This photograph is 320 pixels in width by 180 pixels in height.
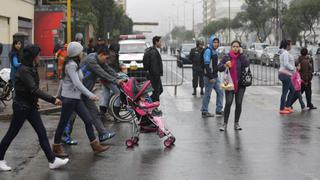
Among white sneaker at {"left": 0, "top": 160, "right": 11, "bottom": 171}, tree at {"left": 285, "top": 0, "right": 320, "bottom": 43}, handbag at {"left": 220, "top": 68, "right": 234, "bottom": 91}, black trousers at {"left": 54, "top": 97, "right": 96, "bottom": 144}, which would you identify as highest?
tree at {"left": 285, "top": 0, "right": 320, "bottom": 43}

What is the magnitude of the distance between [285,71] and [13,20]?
623 inches

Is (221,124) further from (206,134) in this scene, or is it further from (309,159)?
(309,159)

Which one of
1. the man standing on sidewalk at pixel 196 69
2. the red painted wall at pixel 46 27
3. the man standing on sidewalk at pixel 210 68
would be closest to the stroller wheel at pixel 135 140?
the man standing on sidewalk at pixel 210 68

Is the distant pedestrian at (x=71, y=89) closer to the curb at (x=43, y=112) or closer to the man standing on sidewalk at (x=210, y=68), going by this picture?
the curb at (x=43, y=112)

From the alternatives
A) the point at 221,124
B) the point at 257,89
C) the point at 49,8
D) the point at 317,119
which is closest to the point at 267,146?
the point at 221,124

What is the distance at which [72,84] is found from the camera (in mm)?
8578

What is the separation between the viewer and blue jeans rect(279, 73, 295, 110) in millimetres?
13695

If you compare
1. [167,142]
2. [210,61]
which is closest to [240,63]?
[210,61]

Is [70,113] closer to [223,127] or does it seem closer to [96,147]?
[96,147]

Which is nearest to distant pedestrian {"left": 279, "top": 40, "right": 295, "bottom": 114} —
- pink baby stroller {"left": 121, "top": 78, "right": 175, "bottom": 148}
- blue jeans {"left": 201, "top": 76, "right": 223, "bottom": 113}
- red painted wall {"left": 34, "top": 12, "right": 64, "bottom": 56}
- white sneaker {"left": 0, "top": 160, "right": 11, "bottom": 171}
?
blue jeans {"left": 201, "top": 76, "right": 223, "bottom": 113}

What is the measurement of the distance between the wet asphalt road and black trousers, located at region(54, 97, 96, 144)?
1.22 feet

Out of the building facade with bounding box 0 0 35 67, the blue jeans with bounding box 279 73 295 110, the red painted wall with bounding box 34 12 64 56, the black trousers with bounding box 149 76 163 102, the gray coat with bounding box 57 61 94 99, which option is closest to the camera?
the gray coat with bounding box 57 61 94 99

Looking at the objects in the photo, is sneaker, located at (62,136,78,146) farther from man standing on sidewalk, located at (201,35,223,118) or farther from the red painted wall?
the red painted wall

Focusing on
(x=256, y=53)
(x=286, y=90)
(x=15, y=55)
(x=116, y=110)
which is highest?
(x=256, y=53)
